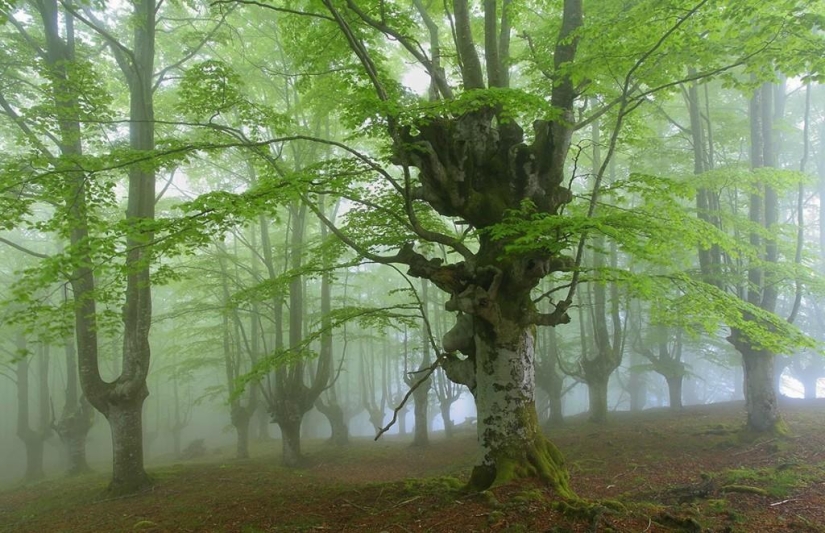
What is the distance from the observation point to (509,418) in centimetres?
532

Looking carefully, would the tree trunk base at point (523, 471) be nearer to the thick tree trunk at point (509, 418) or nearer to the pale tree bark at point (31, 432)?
Answer: the thick tree trunk at point (509, 418)

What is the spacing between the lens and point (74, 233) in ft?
27.7

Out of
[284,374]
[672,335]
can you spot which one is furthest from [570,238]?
[672,335]

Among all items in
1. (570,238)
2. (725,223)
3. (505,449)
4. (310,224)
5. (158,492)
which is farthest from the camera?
(310,224)

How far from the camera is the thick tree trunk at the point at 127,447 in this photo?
834 centimetres

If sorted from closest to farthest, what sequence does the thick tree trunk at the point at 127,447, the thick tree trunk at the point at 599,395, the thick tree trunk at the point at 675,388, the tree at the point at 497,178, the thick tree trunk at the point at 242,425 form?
the tree at the point at 497,178 → the thick tree trunk at the point at 127,447 → the thick tree trunk at the point at 599,395 → the thick tree trunk at the point at 242,425 → the thick tree trunk at the point at 675,388

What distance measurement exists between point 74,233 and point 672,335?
68.8 feet

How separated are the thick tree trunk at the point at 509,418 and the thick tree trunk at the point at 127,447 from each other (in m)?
6.90

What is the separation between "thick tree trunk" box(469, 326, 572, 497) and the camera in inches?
205

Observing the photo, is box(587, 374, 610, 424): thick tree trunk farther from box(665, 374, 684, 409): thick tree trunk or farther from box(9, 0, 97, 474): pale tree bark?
box(9, 0, 97, 474): pale tree bark

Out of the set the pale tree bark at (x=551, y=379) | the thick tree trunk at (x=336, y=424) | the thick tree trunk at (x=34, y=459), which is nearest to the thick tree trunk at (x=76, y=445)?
the thick tree trunk at (x=34, y=459)

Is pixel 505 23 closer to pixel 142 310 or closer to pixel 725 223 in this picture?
pixel 725 223

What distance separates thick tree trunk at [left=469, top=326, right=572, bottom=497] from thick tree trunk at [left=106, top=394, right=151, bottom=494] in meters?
6.90

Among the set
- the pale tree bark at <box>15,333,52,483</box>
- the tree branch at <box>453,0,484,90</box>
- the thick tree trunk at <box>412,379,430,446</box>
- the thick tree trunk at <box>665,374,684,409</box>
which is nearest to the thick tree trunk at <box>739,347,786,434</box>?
the thick tree trunk at <box>665,374,684,409</box>
